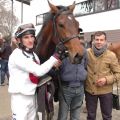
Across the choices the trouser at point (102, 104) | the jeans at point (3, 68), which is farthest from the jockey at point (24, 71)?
the jeans at point (3, 68)

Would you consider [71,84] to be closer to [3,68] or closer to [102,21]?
[3,68]

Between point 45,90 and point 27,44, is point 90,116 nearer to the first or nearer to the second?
point 45,90

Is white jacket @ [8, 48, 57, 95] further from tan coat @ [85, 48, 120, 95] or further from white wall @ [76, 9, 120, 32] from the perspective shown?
white wall @ [76, 9, 120, 32]

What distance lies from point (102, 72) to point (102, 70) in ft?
0.09

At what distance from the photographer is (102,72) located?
4508mm

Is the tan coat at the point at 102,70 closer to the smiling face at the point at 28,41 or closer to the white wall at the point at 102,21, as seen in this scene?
the smiling face at the point at 28,41

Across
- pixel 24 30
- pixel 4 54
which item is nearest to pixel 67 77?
pixel 24 30

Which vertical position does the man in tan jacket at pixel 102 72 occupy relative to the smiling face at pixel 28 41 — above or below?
below

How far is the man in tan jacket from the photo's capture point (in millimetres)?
4422

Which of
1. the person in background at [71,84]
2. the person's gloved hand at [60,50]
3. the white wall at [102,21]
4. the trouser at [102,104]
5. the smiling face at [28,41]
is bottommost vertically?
the trouser at [102,104]

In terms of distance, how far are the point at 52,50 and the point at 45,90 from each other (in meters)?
0.71

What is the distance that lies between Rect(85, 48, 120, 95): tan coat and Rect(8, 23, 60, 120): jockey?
1.12 metres

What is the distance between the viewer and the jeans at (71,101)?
4355 mm

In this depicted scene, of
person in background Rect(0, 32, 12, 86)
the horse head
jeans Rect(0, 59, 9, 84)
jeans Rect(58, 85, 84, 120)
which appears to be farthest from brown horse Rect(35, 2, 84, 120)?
jeans Rect(0, 59, 9, 84)
